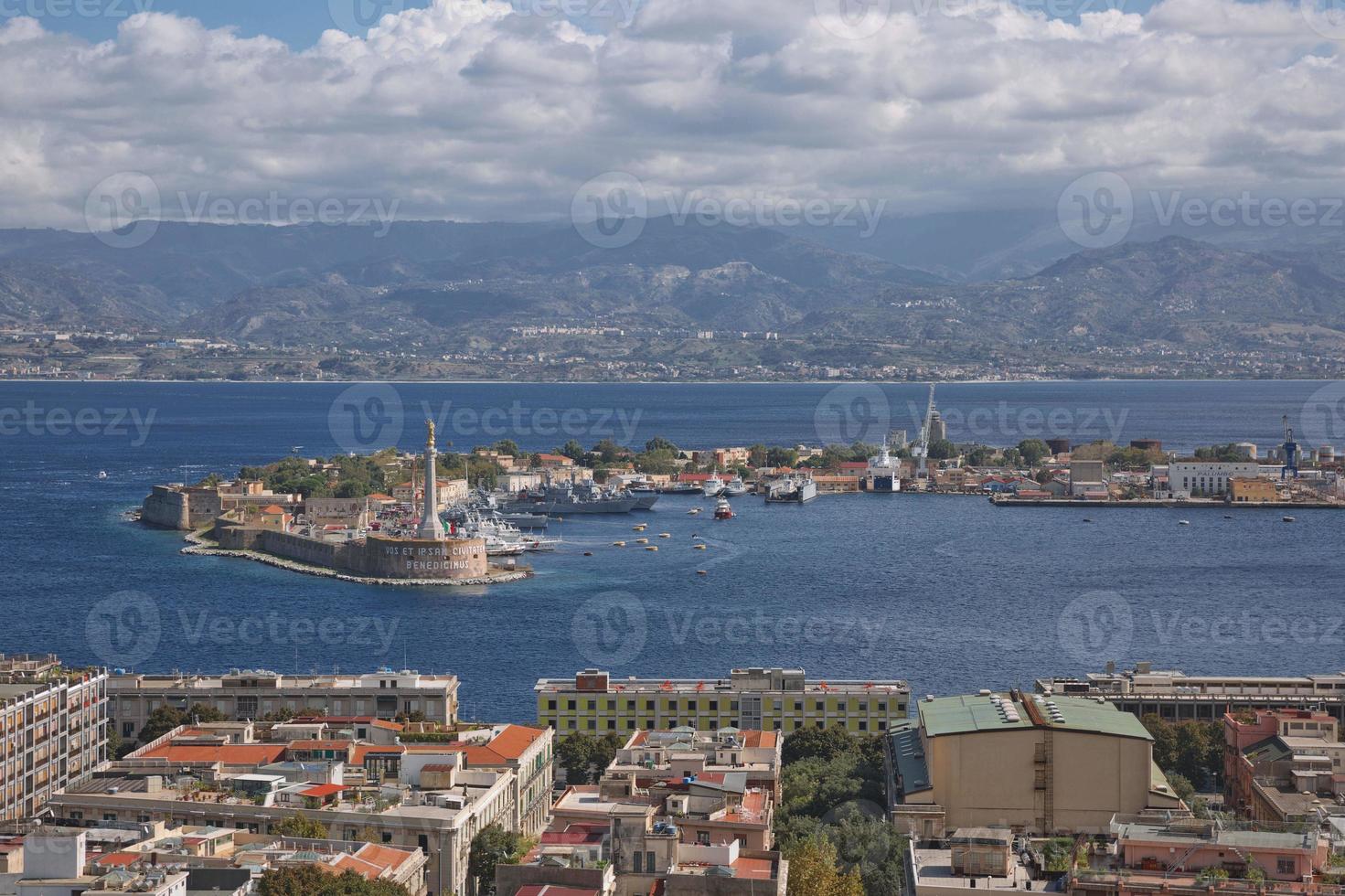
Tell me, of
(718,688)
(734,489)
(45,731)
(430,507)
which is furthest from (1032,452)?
(45,731)

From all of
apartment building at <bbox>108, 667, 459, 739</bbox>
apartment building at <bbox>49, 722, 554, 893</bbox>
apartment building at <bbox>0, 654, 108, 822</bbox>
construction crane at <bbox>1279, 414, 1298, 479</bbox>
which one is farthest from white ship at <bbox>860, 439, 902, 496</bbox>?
apartment building at <bbox>49, 722, 554, 893</bbox>

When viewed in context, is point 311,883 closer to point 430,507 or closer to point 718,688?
Answer: point 718,688

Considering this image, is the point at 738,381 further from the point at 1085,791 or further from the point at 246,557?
the point at 1085,791

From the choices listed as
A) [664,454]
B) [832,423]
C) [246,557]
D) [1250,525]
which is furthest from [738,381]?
[246,557]

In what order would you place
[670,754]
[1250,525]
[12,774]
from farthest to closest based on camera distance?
[1250,525] < [12,774] < [670,754]

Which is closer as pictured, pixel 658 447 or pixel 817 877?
pixel 817 877

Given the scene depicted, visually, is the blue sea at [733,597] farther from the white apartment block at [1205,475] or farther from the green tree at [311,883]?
the green tree at [311,883]
